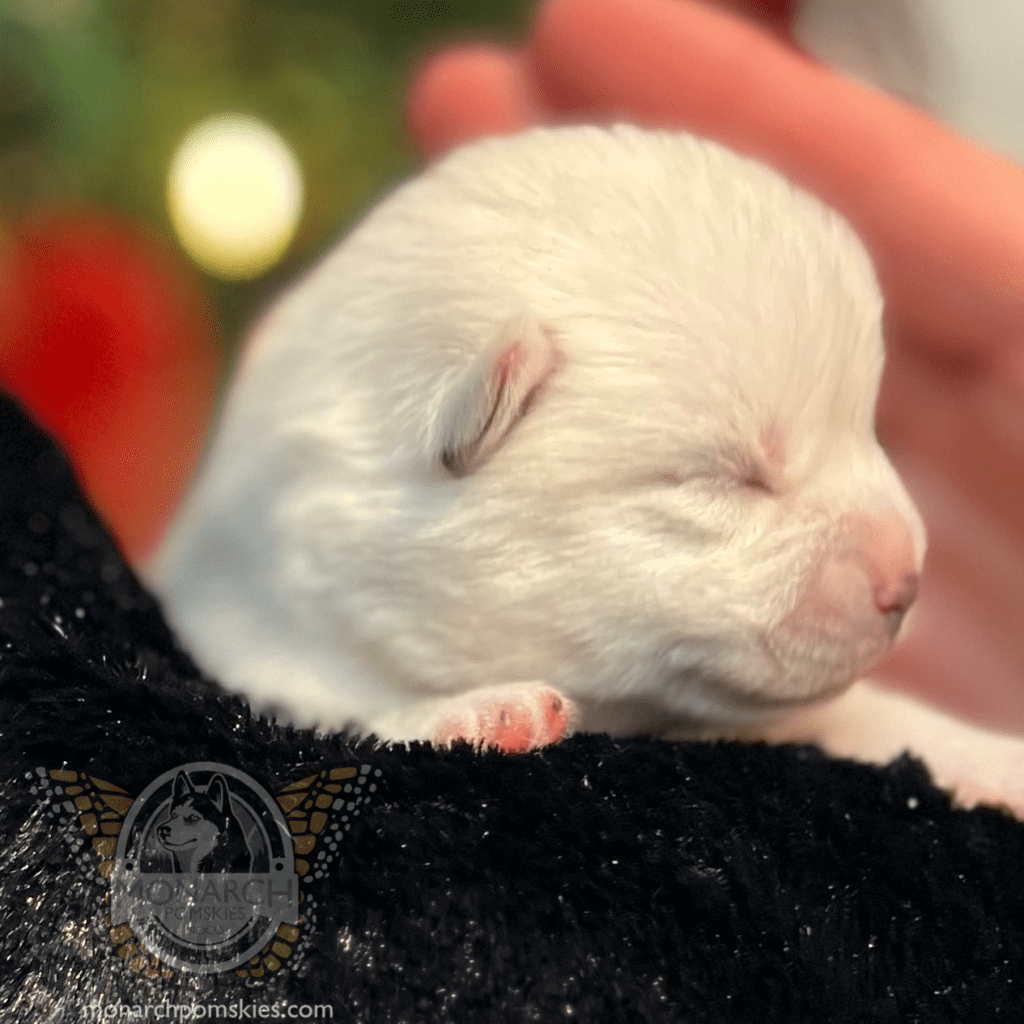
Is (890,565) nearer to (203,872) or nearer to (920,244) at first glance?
(920,244)

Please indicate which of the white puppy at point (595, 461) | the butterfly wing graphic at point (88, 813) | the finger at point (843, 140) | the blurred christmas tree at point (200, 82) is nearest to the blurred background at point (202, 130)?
the blurred christmas tree at point (200, 82)

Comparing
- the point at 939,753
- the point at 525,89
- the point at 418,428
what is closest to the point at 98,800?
the point at 418,428

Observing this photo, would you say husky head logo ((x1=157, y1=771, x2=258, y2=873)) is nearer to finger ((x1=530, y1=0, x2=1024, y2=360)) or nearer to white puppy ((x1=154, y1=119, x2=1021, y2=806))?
white puppy ((x1=154, y1=119, x2=1021, y2=806))

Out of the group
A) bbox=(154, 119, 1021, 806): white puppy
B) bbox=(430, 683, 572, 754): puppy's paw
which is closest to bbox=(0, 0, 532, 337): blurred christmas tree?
bbox=(154, 119, 1021, 806): white puppy

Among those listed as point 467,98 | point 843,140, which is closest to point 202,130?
point 467,98

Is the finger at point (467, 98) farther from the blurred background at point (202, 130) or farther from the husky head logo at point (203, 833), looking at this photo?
the husky head logo at point (203, 833)

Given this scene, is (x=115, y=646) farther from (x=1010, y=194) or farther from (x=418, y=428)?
(x=1010, y=194)
